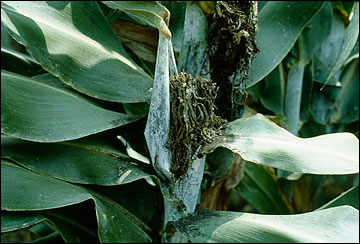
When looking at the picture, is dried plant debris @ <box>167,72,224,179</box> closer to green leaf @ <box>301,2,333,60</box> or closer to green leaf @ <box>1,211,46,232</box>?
green leaf @ <box>1,211,46,232</box>

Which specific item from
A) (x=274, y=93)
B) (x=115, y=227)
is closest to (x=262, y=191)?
(x=274, y=93)

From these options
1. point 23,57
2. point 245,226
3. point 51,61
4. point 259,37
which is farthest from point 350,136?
point 23,57

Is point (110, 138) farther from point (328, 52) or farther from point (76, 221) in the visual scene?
point (328, 52)

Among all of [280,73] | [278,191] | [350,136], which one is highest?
[280,73]

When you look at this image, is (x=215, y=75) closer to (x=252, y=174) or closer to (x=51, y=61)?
(x=51, y=61)

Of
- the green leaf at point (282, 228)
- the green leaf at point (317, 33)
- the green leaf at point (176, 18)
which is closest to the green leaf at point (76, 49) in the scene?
the green leaf at point (176, 18)

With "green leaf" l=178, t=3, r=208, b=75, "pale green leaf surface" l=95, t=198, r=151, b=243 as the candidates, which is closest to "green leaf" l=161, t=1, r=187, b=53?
"green leaf" l=178, t=3, r=208, b=75
